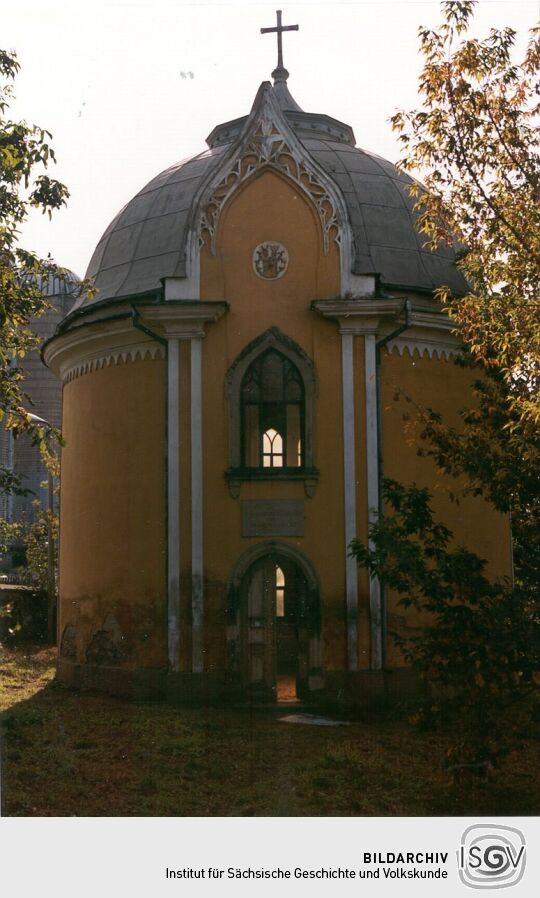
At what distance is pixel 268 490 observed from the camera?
576 inches

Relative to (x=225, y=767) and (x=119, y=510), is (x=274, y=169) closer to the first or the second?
(x=119, y=510)

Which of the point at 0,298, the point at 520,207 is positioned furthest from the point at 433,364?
the point at 0,298

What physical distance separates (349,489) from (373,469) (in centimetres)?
51

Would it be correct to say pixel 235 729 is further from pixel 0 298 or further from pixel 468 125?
pixel 468 125

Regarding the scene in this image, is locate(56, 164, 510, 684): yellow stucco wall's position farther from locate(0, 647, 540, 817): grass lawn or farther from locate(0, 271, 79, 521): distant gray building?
locate(0, 271, 79, 521): distant gray building

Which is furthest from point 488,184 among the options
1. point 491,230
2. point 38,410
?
point 38,410

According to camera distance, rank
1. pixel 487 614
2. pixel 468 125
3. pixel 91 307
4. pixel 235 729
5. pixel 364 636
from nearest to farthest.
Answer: pixel 487 614, pixel 468 125, pixel 235 729, pixel 364 636, pixel 91 307

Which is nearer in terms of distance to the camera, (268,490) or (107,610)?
(268,490)

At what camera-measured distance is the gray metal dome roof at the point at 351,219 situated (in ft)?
54.1

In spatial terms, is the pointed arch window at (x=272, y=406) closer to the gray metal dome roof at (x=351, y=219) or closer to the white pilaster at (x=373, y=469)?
the white pilaster at (x=373, y=469)

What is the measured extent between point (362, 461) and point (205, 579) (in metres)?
3.09
